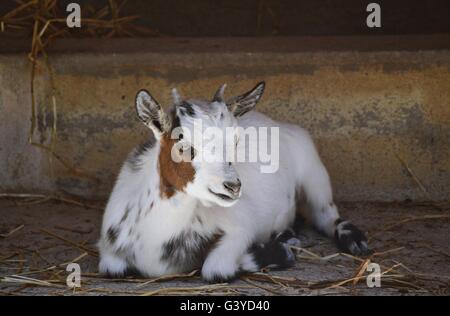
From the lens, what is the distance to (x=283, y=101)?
5934mm

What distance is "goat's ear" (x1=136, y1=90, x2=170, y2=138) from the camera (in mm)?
4297

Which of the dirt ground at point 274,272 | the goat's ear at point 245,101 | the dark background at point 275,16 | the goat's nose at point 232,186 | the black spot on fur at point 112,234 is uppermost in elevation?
the dark background at point 275,16

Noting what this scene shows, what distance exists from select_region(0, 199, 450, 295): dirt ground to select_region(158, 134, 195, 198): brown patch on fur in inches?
19.2

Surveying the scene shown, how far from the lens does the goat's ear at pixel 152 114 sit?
4297mm

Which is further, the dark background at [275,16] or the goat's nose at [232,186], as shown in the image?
the dark background at [275,16]

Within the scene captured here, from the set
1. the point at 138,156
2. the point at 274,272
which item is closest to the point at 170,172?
the point at 138,156

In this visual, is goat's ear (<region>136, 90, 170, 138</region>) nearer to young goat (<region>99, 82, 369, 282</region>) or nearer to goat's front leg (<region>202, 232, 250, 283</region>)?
young goat (<region>99, 82, 369, 282</region>)

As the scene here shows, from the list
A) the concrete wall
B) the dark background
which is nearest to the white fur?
the concrete wall

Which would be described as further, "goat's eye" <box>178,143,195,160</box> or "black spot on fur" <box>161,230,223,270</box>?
"black spot on fur" <box>161,230,223,270</box>

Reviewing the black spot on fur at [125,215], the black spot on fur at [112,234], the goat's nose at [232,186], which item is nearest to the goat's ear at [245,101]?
the goat's nose at [232,186]

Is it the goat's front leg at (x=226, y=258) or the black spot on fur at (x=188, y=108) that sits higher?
the black spot on fur at (x=188, y=108)

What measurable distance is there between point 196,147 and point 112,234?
2.58 feet

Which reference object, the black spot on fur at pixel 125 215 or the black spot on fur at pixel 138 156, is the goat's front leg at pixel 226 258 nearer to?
the black spot on fur at pixel 125 215
